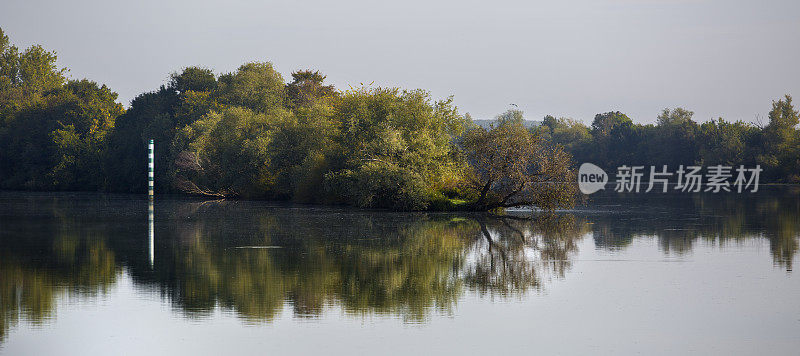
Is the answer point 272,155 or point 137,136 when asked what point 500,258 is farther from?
point 137,136

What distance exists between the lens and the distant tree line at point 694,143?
340 ft

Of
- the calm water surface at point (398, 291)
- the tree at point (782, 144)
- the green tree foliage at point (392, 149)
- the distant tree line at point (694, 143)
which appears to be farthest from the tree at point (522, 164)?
the tree at point (782, 144)

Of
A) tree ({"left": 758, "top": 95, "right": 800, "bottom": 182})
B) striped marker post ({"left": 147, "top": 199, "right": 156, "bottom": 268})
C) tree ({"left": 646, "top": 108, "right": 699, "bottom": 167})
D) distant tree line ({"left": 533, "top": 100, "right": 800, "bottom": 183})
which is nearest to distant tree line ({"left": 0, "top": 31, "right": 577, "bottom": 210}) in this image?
striped marker post ({"left": 147, "top": 199, "right": 156, "bottom": 268})

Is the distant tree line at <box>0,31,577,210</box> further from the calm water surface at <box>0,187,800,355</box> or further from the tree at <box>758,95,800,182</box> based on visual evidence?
the tree at <box>758,95,800,182</box>

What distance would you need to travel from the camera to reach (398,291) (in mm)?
14789

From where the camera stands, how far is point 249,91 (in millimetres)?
72562

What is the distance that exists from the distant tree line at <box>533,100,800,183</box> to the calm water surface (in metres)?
65.8

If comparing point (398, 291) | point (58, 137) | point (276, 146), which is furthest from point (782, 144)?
point (398, 291)

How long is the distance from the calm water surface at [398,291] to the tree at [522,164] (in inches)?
409

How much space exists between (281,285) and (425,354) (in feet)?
19.2

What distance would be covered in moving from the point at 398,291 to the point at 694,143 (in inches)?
4396

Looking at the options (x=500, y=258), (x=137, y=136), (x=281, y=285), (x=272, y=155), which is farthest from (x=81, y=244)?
(x=137, y=136)

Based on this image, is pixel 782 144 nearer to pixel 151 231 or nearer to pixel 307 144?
pixel 307 144

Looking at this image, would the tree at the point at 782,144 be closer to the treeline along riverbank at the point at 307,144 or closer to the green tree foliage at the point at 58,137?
the treeline along riverbank at the point at 307,144
